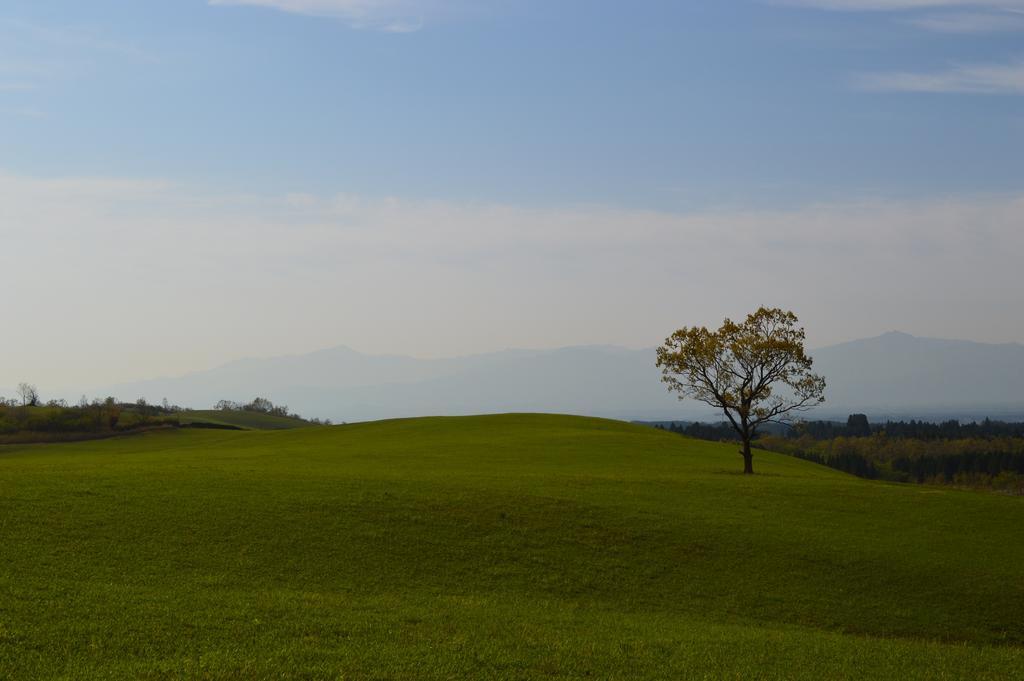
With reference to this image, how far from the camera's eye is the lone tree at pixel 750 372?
2322 inches

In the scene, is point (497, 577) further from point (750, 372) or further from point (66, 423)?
point (66, 423)

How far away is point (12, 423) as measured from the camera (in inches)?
4601

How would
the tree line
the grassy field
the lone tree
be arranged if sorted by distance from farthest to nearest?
the tree line → the lone tree → the grassy field

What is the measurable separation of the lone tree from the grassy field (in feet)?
31.2

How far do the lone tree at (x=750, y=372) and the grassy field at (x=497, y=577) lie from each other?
952 cm

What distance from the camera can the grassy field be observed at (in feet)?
62.7

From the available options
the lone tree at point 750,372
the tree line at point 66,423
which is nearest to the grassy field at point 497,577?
the lone tree at point 750,372

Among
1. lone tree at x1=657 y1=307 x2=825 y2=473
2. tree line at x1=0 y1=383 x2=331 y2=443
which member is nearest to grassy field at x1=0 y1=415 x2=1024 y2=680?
lone tree at x1=657 y1=307 x2=825 y2=473

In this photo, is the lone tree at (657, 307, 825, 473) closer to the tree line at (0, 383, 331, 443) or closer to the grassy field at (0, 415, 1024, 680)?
the grassy field at (0, 415, 1024, 680)

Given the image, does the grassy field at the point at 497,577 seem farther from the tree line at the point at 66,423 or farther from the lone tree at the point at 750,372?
the tree line at the point at 66,423

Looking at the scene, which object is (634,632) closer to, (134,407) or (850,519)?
(850,519)

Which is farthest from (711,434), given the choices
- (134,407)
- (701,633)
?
(701,633)

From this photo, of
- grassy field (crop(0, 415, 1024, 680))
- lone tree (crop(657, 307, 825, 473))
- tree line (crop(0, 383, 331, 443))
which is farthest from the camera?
tree line (crop(0, 383, 331, 443))

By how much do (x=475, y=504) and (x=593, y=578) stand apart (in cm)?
856
